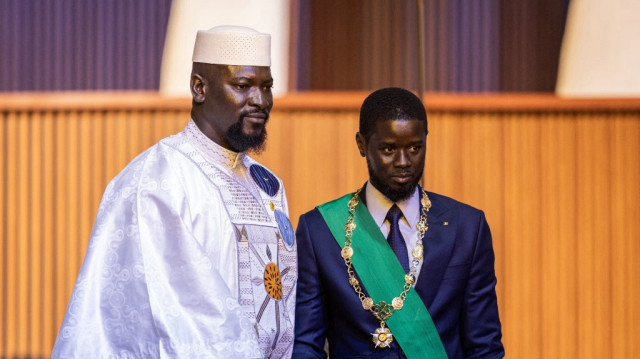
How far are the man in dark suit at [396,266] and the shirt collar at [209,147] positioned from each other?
0.98 feet

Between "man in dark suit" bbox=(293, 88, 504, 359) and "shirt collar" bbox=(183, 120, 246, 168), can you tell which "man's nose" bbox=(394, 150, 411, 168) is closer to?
"man in dark suit" bbox=(293, 88, 504, 359)

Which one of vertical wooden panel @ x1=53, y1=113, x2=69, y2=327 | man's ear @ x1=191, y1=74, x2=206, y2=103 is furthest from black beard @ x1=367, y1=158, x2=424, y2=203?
vertical wooden panel @ x1=53, y1=113, x2=69, y2=327

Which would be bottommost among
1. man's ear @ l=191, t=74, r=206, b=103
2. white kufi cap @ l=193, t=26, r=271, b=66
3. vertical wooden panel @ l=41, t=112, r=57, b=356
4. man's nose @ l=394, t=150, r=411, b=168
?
A: vertical wooden panel @ l=41, t=112, r=57, b=356

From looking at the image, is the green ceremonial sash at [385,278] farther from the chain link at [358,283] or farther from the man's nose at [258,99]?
the man's nose at [258,99]

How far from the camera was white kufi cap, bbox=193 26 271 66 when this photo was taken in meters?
2.50

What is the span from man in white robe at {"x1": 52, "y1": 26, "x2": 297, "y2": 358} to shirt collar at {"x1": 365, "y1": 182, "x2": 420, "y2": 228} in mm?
258

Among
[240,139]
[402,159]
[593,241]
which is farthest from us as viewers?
[593,241]

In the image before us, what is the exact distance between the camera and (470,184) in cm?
519

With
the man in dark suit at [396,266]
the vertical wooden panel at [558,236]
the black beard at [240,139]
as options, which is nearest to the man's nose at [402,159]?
the man in dark suit at [396,266]

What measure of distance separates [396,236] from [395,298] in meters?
0.18

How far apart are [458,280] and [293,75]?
310 centimetres

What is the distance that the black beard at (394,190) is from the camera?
95.3 inches

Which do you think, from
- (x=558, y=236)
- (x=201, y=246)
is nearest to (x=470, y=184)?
(x=558, y=236)

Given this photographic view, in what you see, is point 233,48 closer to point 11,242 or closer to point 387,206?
point 387,206
